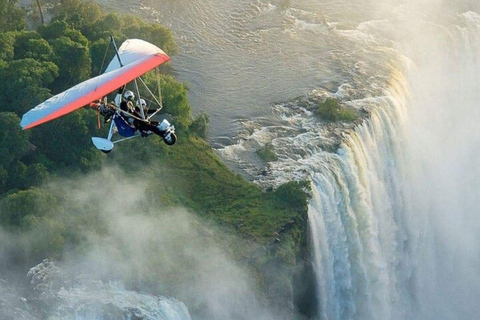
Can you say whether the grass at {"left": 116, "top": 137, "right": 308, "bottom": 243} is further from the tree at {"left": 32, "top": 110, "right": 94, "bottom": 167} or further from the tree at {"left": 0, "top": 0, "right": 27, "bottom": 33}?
the tree at {"left": 0, "top": 0, "right": 27, "bottom": 33}

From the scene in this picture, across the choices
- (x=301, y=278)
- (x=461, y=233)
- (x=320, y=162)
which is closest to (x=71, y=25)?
(x=320, y=162)

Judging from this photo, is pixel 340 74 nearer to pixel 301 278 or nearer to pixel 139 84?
pixel 139 84

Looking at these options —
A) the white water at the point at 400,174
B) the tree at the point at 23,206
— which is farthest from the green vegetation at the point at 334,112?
the tree at the point at 23,206

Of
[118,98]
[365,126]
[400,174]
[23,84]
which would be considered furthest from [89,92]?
[400,174]

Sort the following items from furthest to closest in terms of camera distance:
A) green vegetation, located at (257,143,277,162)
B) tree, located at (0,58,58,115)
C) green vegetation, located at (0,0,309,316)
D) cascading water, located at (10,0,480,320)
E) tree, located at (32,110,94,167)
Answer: green vegetation, located at (257,143,277,162), cascading water, located at (10,0,480,320), tree, located at (0,58,58,115), tree, located at (32,110,94,167), green vegetation, located at (0,0,309,316)

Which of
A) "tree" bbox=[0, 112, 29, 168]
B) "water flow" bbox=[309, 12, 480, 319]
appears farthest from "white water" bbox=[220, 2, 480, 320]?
"tree" bbox=[0, 112, 29, 168]

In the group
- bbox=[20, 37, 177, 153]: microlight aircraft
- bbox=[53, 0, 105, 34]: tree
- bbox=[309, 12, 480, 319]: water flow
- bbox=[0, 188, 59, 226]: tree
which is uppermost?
bbox=[20, 37, 177, 153]: microlight aircraft
